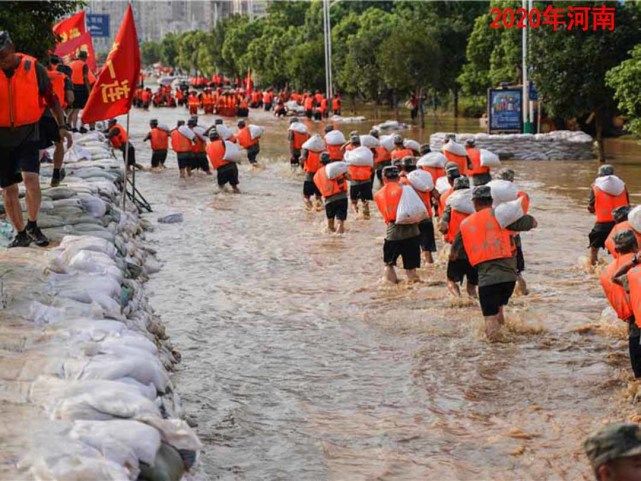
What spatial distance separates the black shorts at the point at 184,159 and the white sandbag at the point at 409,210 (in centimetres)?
1210

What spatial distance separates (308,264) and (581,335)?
4657mm

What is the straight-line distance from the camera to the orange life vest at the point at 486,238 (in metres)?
9.09

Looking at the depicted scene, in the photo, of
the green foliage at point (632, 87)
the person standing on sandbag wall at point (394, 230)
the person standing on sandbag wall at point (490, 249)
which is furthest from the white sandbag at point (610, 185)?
the green foliage at point (632, 87)

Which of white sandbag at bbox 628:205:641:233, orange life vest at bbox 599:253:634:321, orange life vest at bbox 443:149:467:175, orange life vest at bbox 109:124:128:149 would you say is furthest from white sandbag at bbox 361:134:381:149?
orange life vest at bbox 599:253:634:321

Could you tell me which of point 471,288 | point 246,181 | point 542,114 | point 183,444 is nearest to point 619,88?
point 246,181

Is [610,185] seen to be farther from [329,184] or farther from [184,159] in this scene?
[184,159]

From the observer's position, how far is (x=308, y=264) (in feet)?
44.5

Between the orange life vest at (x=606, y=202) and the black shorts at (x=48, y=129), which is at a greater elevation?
the black shorts at (x=48, y=129)

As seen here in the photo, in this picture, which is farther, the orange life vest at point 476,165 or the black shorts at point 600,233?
the orange life vest at point 476,165

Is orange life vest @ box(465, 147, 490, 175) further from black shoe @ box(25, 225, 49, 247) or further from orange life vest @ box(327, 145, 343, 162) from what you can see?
black shoe @ box(25, 225, 49, 247)

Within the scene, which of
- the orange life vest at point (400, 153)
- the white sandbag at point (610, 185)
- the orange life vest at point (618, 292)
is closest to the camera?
the orange life vest at point (618, 292)

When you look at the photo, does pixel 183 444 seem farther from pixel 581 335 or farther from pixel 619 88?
pixel 619 88

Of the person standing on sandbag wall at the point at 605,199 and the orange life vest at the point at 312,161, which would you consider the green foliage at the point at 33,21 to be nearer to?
the orange life vest at the point at 312,161

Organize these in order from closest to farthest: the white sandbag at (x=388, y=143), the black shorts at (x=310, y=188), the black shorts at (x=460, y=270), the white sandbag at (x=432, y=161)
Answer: the black shorts at (x=460, y=270), the white sandbag at (x=432, y=161), the black shorts at (x=310, y=188), the white sandbag at (x=388, y=143)
